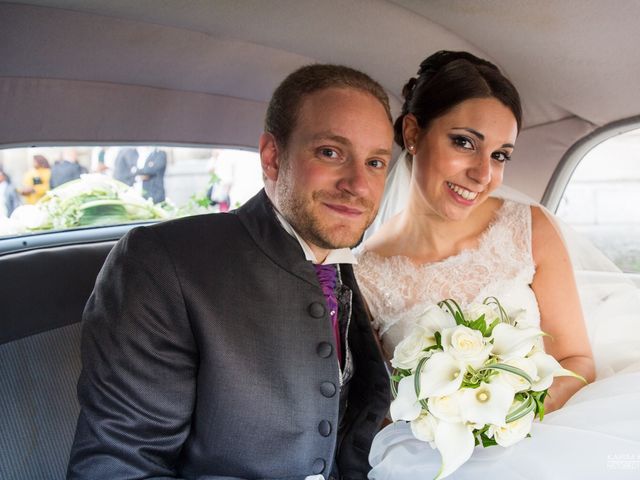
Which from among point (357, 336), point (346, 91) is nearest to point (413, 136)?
point (346, 91)

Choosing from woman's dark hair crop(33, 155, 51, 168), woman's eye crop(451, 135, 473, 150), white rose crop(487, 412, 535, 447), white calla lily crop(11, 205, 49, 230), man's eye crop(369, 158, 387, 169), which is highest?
woman's eye crop(451, 135, 473, 150)

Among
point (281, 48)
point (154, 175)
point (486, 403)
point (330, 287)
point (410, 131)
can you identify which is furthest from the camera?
point (154, 175)

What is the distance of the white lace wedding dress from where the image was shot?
1.71m

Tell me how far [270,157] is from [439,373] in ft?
2.85

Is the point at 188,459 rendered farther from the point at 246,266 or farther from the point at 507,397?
the point at 507,397

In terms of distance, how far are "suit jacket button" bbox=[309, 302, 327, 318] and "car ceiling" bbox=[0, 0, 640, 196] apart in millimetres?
1277

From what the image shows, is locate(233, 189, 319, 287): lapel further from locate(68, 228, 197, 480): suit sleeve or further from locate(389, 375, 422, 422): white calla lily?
locate(389, 375, 422, 422): white calla lily

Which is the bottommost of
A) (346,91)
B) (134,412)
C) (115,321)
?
(134,412)

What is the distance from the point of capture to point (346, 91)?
193 centimetres

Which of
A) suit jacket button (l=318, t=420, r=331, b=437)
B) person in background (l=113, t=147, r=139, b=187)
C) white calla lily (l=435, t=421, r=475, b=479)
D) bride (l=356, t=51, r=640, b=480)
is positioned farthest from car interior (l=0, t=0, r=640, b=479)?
white calla lily (l=435, t=421, r=475, b=479)

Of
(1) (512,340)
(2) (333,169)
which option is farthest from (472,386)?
(2) (333,169)

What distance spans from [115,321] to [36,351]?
0.67 meters

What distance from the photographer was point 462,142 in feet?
7.91

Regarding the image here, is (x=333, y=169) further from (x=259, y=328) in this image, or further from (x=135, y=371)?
(x=135, y=371)
